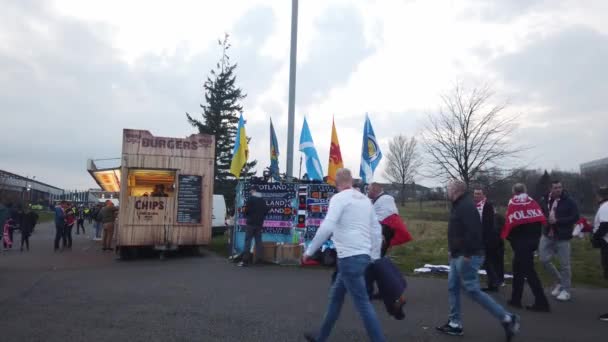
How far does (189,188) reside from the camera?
46.4ft

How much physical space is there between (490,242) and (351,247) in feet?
15.9

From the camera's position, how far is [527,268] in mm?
7258

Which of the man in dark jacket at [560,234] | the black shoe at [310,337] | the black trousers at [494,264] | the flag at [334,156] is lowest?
the black shoe at [310,337]

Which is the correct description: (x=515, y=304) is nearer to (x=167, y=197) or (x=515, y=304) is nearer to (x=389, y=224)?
(x=389, y=224)

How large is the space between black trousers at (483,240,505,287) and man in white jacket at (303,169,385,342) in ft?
16.1

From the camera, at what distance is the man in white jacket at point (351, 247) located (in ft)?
15.7

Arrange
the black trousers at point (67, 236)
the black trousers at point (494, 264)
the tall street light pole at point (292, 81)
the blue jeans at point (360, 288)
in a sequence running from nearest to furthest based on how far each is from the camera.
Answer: the blue jeans at point (360, 288) → the black trousers at point (494, 264) → the tall street light pole at point (292, 81) → the black trousers at point (67, 236)

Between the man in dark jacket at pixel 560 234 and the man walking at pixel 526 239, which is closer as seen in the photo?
the man walking at pixel 526 239

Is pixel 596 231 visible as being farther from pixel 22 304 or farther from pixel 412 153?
pixel 412 153

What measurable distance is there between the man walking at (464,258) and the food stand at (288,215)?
270 inches

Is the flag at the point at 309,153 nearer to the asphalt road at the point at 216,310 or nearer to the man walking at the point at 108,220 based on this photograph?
the asphalt road at the point at 216,310

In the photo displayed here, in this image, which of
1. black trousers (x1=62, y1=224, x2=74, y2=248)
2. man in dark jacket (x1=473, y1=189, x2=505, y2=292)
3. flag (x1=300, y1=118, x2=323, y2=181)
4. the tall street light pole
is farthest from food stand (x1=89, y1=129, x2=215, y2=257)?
man in dark jacket (x1=473, y1=189, x2=505, y2=292)

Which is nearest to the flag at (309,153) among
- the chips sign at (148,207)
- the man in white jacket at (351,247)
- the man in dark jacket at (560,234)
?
the chips sign at (148,207)

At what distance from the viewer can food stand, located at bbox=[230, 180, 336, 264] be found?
12.7m
